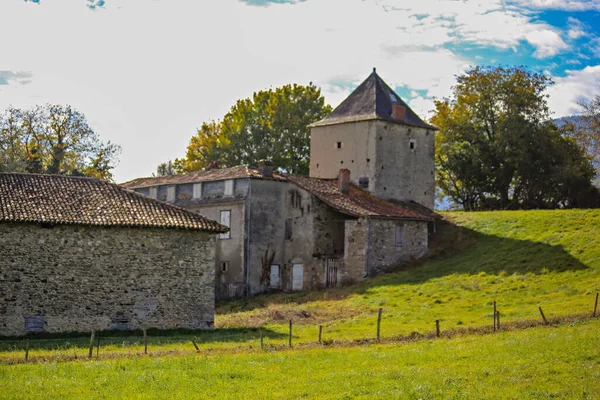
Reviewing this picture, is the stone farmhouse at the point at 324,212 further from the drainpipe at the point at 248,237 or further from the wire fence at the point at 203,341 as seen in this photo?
the wire fence at the point at 203,341

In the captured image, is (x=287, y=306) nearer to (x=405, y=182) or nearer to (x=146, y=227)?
(x=146, y=227)

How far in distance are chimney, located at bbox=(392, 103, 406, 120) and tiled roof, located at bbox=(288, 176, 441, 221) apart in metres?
5.68

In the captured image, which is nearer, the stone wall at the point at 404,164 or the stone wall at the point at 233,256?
the stone wall at the point at 233,256

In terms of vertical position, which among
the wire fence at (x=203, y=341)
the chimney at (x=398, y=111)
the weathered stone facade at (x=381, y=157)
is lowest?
the wire fence at (x=203, y=341)

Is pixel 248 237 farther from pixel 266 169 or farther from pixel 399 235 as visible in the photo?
pixel 399 235

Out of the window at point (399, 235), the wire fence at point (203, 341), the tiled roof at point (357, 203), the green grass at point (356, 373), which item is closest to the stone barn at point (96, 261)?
the wire fence at point (203, 341)

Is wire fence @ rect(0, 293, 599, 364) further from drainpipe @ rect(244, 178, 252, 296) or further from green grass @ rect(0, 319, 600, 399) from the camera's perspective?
drainpipe @ rect(244, 178, 252, 296)

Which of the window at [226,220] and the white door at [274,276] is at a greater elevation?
the window at [226,220]

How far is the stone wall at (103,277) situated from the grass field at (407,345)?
6.05ft

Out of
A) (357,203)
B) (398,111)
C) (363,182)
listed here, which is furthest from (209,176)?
(398,111)

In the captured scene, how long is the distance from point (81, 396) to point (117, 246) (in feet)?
47.9

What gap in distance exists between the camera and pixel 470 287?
39000 millimetres

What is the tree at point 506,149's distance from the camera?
6116cm

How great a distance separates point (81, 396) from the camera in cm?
1855
